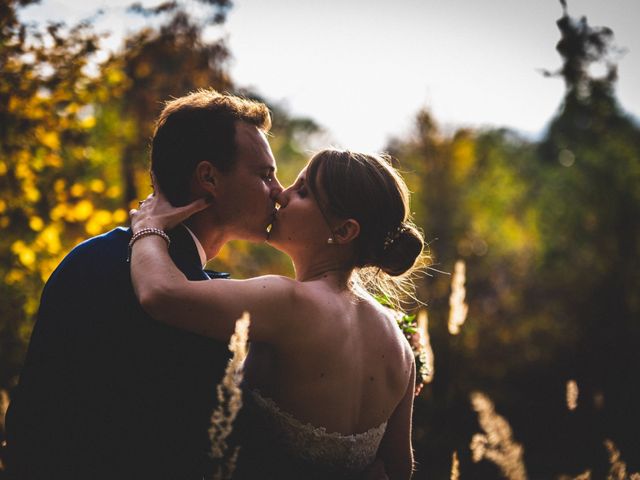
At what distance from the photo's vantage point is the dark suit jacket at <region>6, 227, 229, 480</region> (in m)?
2.25

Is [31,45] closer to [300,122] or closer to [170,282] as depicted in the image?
[170,282]

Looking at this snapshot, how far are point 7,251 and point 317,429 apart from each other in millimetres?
3975

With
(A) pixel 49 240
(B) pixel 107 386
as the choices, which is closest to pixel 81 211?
(A) pixel 49 240

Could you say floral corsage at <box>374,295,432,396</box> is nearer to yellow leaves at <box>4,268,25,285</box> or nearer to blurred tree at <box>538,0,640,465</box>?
yellow leaves at <box>4,268,25,285</box>

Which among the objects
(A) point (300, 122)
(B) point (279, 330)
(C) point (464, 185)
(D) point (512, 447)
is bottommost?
(A) point (300, 122)

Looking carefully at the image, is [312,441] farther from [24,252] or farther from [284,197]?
[24,252]

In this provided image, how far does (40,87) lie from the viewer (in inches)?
173

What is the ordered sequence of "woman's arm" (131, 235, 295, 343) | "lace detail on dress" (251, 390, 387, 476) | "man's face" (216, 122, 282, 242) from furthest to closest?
"man's face" (216, 122, 282, 242), "lace detail on dress" (251, 390, 387, 476), "woman's arm" (131, 235, 295, 343)

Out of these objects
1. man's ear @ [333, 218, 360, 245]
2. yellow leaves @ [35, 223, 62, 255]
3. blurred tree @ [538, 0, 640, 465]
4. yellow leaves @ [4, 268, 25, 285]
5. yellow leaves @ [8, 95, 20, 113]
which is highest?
man's ear @ [333, 218, 360, 245]

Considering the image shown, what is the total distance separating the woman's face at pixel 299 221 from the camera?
275 centimetres

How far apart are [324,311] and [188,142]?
1292 millimetres

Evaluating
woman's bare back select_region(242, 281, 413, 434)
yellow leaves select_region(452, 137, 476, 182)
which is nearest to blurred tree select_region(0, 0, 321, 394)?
woman's bare back select_region(242, 281, 413, 434)

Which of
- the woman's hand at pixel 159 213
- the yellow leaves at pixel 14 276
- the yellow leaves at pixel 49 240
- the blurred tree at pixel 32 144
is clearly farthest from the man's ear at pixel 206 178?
the yellow leaves at pixel 14 276

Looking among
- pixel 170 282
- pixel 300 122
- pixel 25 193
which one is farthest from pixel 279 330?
pixel 300 122
